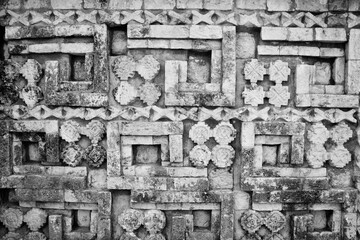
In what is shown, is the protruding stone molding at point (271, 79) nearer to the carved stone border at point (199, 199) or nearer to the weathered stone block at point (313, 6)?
the weathered stone block at point (313, 6)

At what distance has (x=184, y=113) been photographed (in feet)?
10.3

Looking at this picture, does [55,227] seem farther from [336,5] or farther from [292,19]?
[336,5]

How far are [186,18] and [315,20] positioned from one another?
1.48 meters

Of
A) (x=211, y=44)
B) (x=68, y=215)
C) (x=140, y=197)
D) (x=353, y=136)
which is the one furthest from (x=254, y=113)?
(x=68, y=215)

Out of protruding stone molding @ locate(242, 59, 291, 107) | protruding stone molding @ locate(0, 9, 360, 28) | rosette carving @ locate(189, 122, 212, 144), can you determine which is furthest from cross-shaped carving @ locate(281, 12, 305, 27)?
rosette carving @ locate(189, 122, 212, 144)

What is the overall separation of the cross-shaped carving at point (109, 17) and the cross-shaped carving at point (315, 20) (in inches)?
84.9

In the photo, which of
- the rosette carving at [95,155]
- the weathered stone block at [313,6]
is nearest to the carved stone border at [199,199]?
the rosette carving at [95,155]

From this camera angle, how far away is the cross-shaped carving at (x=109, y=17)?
10.3 ft

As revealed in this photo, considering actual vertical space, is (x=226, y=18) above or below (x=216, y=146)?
above

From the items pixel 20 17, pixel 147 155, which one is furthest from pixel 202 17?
pixel 20 17

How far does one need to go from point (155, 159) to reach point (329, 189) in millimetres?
2059

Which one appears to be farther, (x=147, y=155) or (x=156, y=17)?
(x=147, y=155)

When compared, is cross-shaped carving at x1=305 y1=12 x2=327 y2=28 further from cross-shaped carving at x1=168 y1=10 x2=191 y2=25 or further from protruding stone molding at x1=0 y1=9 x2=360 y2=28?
cross-shaped carving at x1=168 y1=10 x2=191 y2=25

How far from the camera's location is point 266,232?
3.25 m
